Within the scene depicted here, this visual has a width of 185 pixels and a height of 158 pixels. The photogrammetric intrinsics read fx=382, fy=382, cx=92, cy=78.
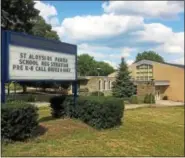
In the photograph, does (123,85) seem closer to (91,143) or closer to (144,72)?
(144,72)

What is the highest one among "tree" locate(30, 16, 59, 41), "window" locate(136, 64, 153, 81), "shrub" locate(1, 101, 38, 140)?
"tree" locate(30, 16, 59, 41)

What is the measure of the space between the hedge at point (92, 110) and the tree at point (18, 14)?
25.1 m

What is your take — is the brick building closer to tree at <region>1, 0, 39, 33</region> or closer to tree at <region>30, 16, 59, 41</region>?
tree at <region>30, 16, 59, 41</region>

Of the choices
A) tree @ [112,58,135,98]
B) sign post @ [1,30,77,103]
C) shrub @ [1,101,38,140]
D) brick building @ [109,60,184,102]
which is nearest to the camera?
shrub @ [1,101,38,140]

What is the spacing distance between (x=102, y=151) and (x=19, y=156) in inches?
100

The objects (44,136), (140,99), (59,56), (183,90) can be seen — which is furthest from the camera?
(183,90)

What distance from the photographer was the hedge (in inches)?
566

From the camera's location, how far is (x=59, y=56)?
13.9 metres

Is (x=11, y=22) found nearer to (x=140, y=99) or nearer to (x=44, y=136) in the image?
(x=140, y=99)

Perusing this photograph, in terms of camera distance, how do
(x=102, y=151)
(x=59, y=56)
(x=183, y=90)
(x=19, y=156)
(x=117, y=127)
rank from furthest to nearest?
(x=183, y=90), (x=117, y=127), (x=59, y=56), (x=102, y=151), (x=19, y=156)

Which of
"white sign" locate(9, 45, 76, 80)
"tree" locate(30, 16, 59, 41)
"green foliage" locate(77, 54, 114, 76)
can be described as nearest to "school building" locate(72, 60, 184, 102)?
"tree" locate(30, 16, 59, 41)

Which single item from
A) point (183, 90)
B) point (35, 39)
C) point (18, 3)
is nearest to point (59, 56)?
point (35, 39)

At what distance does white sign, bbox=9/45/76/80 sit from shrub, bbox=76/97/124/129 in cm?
115

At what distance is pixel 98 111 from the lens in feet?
47.1
